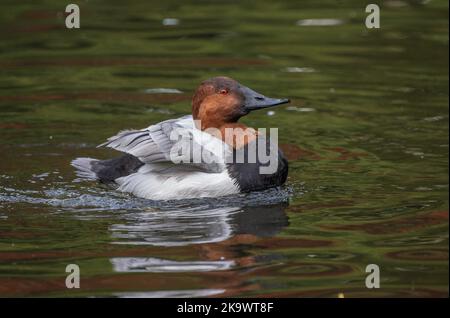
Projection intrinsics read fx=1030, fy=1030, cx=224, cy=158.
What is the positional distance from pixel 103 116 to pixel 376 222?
4341mm

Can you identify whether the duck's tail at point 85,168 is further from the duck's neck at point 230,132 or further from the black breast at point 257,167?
the black breast at point 257,167

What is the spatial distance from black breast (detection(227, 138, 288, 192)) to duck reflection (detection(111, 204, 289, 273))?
0.27 m

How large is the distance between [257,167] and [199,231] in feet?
3.66

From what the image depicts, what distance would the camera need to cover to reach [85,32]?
598 inches

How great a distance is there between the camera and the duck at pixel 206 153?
8773 millimetres

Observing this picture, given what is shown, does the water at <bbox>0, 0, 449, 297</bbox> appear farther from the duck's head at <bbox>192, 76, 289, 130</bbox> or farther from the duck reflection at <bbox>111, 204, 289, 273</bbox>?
the duck's head at <bbox>192, 76, 289, 130</bbox>

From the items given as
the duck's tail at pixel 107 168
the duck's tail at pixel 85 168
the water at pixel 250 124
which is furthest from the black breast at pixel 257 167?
the duck's tail at pixel 85 168

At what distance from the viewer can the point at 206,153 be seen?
28.8 ft

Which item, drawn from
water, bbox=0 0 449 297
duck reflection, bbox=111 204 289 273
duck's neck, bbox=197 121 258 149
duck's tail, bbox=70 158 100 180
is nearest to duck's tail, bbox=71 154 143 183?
duck's tail, bbox=70 158 100 180

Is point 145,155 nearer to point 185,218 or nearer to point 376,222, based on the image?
point 185,218

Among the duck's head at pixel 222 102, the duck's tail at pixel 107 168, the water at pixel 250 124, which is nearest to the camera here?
the water at pixel 250 124

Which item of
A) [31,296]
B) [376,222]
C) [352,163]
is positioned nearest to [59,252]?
[31,296]

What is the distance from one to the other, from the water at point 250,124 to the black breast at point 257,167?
0.13m
